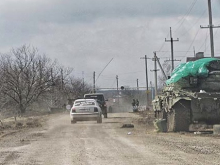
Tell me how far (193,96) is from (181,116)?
1.01 meters

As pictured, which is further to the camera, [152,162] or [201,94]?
Answer: [201,94]

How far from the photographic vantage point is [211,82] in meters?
17.9

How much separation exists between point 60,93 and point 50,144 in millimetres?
56722

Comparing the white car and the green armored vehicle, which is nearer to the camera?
the green armored vehicle

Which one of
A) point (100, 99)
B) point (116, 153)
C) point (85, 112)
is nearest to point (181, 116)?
point (116, 153)

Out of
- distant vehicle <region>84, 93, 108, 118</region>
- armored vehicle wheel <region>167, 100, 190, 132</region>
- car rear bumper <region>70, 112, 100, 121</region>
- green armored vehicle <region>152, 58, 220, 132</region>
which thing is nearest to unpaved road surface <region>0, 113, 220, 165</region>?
green armored vehicle <region>152, 58, 220, 132</region>

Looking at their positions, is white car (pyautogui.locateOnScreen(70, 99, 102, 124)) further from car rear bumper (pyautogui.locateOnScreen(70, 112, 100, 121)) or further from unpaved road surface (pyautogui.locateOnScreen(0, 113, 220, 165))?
unpaved road surface (pyautogui.locateOnScreen(0, 113, 220, 165))

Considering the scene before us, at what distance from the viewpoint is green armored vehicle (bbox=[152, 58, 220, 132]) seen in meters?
17.1

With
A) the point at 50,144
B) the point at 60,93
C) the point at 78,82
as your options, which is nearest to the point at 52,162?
the point at 50,144

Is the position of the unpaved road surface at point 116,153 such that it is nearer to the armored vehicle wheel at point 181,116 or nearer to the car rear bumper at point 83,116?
the armored vehicle wheel at point 181,116

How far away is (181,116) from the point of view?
1750cm

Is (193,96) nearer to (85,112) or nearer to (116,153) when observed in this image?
(116,153)

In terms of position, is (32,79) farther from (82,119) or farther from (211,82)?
(211,82)

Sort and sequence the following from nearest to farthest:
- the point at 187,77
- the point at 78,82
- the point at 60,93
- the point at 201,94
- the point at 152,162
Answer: the point at 152,162, the point at 201,94, the point at 187,77, the point at 60,93, the point at 78,82
